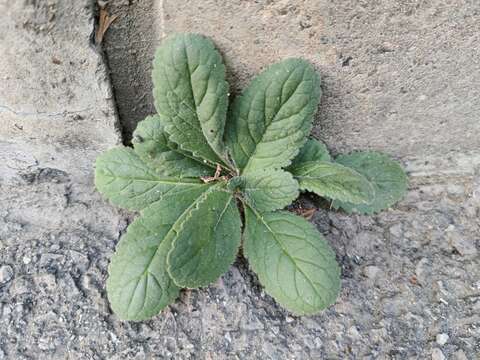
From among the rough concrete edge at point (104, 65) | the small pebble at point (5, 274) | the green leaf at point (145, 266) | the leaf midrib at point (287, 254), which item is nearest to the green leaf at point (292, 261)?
the leaf midrib at point (287, 254)

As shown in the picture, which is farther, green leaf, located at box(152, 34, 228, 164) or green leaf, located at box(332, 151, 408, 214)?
green leaf, located at box(332, 151, 408, 214)

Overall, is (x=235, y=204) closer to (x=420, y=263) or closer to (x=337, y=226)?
(x=337, y=226)

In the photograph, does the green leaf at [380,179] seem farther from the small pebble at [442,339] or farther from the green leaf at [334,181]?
the small pebble at [442,339]

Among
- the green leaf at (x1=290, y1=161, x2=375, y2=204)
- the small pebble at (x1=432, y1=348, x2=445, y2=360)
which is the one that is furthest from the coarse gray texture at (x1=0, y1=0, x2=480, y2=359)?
the green leaf at (x1=290, y1=161, x2=375, y2=204)

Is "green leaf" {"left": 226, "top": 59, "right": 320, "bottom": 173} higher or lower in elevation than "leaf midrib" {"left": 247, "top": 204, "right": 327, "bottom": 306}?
higher

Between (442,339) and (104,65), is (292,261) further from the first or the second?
(104,65)

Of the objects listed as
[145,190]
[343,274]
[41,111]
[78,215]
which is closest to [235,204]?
[145,190]

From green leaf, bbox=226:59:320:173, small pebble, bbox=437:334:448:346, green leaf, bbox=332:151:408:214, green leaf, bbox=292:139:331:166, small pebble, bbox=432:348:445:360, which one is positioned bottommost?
small pebble, bbox=432:348:445:360

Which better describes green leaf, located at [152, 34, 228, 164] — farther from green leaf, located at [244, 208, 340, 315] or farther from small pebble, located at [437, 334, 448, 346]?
small pebble, located at [437, 334, 448, 346]
